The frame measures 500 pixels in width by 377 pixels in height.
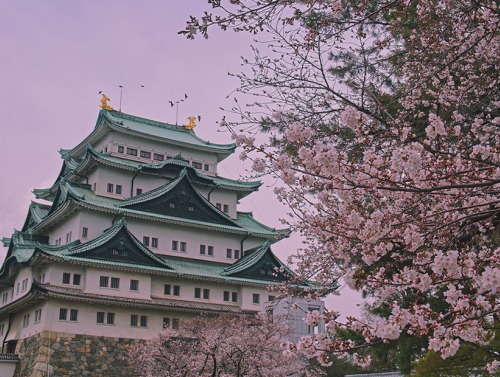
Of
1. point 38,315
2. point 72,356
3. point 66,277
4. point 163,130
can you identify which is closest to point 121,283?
point 66,277

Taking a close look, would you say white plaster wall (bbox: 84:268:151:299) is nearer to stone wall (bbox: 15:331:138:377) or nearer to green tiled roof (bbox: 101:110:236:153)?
stone wall (bbox: 15:331:138:377)

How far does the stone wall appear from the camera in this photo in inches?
1075

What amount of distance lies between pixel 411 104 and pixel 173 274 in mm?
24465

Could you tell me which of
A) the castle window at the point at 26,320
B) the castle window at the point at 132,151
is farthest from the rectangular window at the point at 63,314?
the castle window at the point at 132,151

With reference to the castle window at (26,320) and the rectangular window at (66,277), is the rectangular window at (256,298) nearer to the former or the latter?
the rectangular window at (66,277)

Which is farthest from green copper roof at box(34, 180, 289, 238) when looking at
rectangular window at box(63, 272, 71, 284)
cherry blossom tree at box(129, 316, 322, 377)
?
cherry blossom tree at box(129, 316, 322, 377)

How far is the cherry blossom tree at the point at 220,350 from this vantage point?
74.7 ft

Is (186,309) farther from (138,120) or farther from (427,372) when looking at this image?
(427,372)

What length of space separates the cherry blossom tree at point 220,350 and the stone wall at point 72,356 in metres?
1.17

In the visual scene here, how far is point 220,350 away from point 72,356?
9.50 metres

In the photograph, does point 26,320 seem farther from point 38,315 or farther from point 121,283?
point 121,283

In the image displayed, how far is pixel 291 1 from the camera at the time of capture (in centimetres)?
645

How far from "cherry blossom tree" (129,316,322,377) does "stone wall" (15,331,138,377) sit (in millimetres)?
1165

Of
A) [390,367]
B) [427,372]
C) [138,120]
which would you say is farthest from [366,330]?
[138,120]
